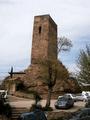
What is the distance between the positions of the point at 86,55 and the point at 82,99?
73.5ft

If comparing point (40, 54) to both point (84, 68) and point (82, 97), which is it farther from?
point (84, 68)

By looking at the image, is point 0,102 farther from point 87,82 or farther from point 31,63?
point 31,63

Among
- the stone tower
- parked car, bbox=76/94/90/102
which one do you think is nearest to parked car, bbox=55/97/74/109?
parked car, bbox=76/94/90/102

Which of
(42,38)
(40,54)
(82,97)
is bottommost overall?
(82,97)

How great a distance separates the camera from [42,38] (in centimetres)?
6794

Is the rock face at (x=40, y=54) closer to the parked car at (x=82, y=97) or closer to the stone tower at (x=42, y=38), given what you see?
the stone tower at (x=42, y=38)

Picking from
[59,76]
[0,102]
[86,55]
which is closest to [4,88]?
[59,76]

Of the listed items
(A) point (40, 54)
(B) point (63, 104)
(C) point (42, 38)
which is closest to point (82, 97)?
(B) point (63, 104)

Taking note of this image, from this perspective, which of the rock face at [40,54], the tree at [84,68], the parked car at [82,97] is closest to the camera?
the tree at [84,68]

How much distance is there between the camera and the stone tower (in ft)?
221

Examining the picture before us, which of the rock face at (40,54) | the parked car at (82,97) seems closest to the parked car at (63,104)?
the parked car at (82,97)

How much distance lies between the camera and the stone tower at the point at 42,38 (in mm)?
67438

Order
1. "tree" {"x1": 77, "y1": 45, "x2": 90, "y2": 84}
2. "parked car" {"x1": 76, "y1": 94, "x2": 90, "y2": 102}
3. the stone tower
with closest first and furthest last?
"tree" {"x1": 77, "y1": 45, "x2": 90, "y2": 84}
"parked car" {"x1": 76, "y1": 94, "x2": 90, "y2": 102}
the stone tower

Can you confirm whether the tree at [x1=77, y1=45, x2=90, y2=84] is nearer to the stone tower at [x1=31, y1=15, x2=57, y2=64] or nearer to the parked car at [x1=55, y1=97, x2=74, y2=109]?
the parked car at [x1=55, y1=97, x2=74, y2=109]
